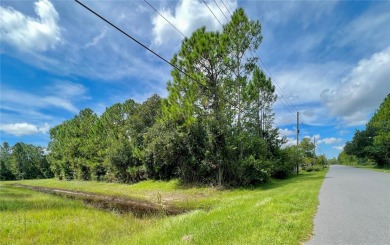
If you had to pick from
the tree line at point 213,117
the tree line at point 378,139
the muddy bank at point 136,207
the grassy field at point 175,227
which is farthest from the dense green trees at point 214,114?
the tree line at point 378,139

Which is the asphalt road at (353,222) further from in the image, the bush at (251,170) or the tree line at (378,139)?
the tree line at (378,139)

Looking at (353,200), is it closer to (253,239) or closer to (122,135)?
(253,239)

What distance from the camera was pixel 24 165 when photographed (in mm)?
80750

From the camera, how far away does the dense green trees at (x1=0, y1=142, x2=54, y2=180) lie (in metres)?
80.3

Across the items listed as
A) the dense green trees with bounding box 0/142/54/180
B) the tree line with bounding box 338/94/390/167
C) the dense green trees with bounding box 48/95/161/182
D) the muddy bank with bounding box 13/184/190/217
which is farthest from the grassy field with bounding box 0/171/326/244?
the dense green trees with bounding box 0/142/54/180

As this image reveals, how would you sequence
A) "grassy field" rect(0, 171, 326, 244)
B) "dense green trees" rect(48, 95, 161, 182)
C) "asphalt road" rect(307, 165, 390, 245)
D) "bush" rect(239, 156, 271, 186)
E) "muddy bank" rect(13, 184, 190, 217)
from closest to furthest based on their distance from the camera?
1. "asphalt road" rect(307, 165, 390, 245)
2. "grassy field" rect(0, 171, 326, 244)
3. "muddy bank" rect(13, 184, 190, 217)
4. "bush" rect(239, 156, 271, 186)
5. "dense green trees" rect(48, 95, 161, 182)

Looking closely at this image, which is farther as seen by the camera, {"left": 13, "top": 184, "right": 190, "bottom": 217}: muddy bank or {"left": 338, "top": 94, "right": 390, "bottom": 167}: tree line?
{"left": 338, "top": 94, "right": 390, "bottom": 167}: tree line

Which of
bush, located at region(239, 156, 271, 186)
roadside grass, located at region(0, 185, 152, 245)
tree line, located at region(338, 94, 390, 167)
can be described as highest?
tree line, located at region(338, 94, 390, 167)

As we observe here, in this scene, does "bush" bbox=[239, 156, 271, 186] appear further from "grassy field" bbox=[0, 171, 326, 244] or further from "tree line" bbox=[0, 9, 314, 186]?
"grassy field" bbox=[0, 171, 326, 244]

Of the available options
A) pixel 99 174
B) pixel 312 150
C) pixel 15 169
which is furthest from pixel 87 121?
pixel 312 150

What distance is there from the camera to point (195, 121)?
2250 cm

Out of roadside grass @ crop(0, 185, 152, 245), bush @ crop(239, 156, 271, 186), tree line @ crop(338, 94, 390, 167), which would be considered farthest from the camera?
tree line @ crop(338, 94, 390, 167)

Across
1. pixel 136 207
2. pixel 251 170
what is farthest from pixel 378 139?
pixel 136 207

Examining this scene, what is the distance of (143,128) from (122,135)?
4561 millimetres
